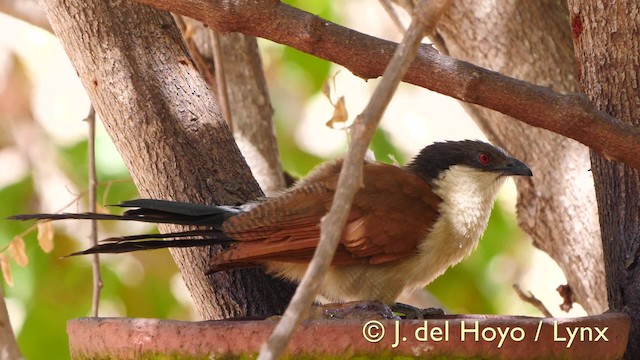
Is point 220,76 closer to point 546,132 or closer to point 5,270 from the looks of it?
point 5,270

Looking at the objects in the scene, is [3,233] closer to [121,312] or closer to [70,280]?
[70,280]

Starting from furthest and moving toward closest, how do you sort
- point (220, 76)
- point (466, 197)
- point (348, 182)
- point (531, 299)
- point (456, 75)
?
point (220, 76)
point (531, 299)
point (466, 197)
point (456, 75)
point (348, 182)

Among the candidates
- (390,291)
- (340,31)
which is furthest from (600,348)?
(340,31)

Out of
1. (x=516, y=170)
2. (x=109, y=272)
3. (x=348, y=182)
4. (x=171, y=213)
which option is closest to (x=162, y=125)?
(x=171, y=213)

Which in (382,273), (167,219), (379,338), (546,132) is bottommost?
(379,338)

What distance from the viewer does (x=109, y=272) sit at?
3.99 m

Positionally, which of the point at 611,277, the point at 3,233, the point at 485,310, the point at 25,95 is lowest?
the point at 611,277

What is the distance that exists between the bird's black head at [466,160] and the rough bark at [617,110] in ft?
0.84

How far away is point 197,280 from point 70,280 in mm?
1819

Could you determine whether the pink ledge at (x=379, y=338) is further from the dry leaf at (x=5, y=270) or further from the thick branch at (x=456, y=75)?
the dry leaf at (x=5, y=270)

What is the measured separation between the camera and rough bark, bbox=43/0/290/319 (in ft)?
7.73

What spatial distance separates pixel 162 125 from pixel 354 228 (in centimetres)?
63

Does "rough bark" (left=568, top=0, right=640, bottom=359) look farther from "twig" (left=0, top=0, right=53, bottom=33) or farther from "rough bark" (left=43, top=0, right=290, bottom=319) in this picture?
→ "twig" (left=0, top=0, right=53, bottom=33)

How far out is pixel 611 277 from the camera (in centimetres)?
214
